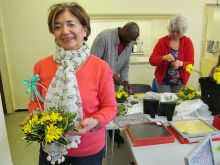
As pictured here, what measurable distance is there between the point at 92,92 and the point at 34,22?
2.80 meters

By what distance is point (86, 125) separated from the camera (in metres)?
0.98

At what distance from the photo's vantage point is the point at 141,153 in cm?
127

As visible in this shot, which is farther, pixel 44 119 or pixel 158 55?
pixel 158 55

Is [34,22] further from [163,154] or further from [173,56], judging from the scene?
[163,154]

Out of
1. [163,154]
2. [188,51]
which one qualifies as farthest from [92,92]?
[188,51]

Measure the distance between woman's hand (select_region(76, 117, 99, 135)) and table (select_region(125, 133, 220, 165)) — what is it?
37 centimetres

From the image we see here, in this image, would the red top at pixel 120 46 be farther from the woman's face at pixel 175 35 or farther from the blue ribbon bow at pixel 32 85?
the blue ribbon bow at pixel 32 85

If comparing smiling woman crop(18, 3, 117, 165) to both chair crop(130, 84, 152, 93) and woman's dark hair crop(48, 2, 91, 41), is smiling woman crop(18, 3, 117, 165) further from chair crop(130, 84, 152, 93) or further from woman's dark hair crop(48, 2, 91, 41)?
chair crop(130, 84, 152, 93)

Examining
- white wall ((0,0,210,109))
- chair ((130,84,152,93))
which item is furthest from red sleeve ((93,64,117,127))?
white wall ((0,0,210,109))

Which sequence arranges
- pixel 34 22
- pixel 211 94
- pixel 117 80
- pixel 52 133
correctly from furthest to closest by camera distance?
pixel 34 22 → pixel 117 80 → pixel 211 94 → pixel 52 133

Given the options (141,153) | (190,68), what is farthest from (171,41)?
(141,153)

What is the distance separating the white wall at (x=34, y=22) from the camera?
11.3ft

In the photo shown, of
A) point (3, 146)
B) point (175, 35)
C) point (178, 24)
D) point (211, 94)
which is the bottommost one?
point (3, 146)

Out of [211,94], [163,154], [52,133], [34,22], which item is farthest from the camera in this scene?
[34,22]
